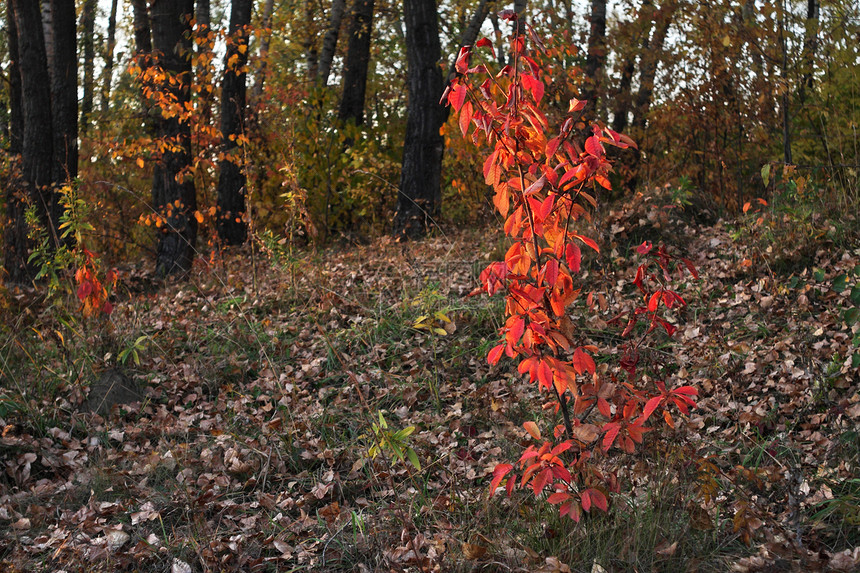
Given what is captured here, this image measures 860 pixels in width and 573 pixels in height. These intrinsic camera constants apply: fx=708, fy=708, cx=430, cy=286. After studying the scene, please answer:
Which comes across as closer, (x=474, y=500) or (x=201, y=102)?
(x=474, y=500)

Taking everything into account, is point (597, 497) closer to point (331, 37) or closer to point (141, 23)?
point (141, 23)

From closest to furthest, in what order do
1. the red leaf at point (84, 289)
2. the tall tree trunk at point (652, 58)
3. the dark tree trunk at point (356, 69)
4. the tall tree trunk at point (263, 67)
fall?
the red leaf at point (84, 289) < the tall tree trunk at point (652, 58) < the tall tree trunk at point (263, 67) < the dark tree trunk at point (356, 69)

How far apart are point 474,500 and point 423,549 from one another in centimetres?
40

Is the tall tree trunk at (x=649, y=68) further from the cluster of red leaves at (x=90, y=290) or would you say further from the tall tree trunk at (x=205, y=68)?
the tall tree trunk at (x=205, y=68)

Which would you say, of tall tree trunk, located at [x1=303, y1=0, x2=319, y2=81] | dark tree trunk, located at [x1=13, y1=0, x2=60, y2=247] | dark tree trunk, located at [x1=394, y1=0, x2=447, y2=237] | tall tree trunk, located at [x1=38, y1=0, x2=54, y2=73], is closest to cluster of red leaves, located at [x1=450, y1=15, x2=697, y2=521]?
dark tree trunk, located at [x1=394, y1=0, x2=447, y2=237]

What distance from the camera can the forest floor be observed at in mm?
2695

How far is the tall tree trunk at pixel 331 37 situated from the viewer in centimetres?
1117

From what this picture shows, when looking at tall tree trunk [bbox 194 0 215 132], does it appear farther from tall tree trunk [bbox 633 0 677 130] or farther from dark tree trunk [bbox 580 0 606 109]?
tall tree trunk [bbox 633 0 677 130]

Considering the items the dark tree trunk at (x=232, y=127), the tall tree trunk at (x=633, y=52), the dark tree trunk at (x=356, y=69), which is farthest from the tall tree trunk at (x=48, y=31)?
the tall tree trunk at (x=633, y=52)

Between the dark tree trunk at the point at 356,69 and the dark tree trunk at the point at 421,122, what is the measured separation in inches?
115

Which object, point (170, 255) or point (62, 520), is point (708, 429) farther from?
point (170, 255)

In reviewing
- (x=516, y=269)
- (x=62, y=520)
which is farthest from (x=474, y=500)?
(x=62, y=520)

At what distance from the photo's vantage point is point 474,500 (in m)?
3.06

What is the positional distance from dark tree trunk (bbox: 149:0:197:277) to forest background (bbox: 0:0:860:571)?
4 cm
